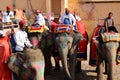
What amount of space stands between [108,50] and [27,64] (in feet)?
6.96

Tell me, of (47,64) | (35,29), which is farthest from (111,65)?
(47,64)

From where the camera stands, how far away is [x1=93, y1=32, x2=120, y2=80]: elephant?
1016cm

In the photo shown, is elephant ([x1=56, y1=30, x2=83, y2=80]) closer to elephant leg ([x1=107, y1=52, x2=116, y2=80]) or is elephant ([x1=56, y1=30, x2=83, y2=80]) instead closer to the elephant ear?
the elephant ear

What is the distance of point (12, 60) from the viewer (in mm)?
9266

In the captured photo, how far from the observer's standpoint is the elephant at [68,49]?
10.6 metres

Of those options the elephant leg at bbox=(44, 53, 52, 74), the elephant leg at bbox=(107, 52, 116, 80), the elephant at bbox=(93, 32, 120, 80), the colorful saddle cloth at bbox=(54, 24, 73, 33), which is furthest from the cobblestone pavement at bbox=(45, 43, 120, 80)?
the elephant leg at bbox=(107, 52, 116, 80)

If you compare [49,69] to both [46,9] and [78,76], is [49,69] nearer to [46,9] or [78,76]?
[78,76]

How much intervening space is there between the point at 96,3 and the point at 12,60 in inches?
433

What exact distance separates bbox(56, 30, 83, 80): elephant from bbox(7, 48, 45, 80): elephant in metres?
1.52

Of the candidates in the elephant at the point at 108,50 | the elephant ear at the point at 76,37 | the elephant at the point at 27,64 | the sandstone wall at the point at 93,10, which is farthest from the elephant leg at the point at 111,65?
the sandstone wall at the point at 93,10

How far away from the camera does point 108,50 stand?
33.6ft

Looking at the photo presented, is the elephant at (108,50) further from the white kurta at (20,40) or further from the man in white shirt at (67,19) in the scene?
the white kurta at (20,40)

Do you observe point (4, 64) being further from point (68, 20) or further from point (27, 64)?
point (68, 20)

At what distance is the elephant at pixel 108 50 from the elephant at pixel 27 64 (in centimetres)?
180
